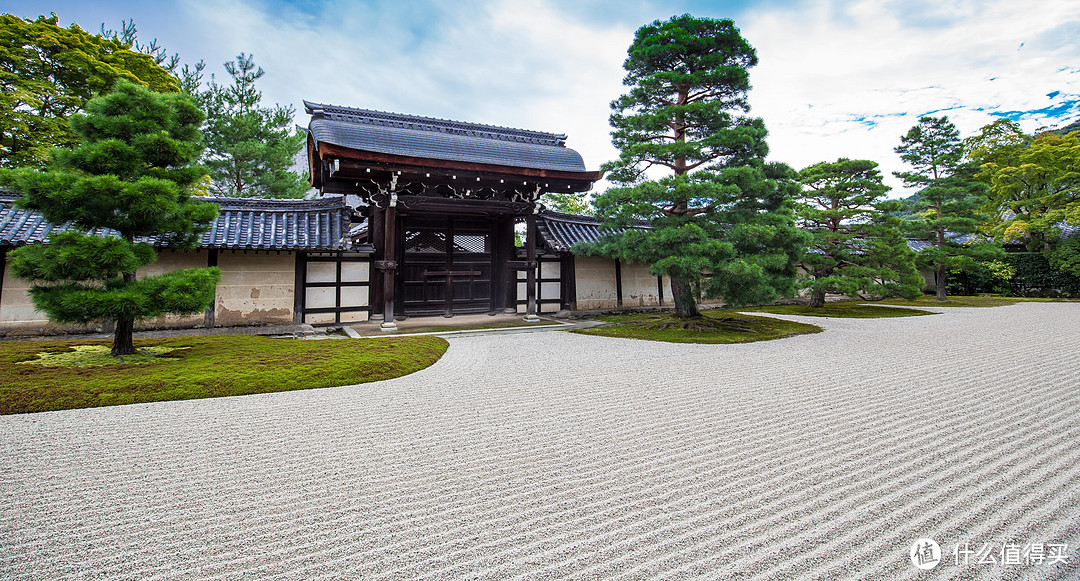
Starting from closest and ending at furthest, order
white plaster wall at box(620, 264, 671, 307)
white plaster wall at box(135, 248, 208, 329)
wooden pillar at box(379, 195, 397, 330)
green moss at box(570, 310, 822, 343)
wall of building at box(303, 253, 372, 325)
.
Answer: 1. green moss at box(570, 310, 822, 343)
2. white plaster wall at box(135, 248, 208, 329)
3. wooden pillar at box(379, 195, 397, 330)
4. wall of building at box(303, 253, 372, 325)
5. white plaster wall at box(620, 264, 671, 307)

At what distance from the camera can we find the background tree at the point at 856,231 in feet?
38.9

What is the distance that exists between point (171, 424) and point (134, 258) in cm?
277

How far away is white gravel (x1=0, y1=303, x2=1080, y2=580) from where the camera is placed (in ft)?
5.57

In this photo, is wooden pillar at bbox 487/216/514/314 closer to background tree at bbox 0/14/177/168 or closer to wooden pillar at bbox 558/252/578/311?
wooden pillar at bbox 558/252/578/311

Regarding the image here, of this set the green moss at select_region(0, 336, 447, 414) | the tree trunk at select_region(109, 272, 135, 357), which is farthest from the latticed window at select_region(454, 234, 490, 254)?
the tree trunk at select_region(109, 272, 135, 357)

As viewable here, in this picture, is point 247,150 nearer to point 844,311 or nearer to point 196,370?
point 196,370

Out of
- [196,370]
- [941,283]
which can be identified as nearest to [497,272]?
[196,370]

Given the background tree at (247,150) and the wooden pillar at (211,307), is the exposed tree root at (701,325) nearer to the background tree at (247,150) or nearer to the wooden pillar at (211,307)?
the wooden pillar at (211,307)

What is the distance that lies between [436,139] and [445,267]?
9.14ft

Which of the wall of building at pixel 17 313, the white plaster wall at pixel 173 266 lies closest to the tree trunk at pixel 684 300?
the white plaster wall at pixel 173 266

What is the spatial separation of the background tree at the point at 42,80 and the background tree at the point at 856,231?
16537mm

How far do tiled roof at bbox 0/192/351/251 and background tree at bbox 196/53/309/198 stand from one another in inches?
252

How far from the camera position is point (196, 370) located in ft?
15.6
